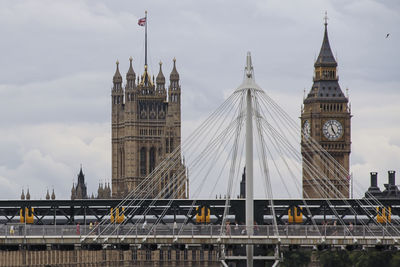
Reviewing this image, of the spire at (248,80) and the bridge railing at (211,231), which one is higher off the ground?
the spire at (248,80)

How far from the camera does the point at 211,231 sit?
5704 inches

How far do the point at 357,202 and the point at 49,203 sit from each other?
97.0 ft

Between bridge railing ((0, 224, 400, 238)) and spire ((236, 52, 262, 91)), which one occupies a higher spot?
spire ((236, 52, 262, 91))

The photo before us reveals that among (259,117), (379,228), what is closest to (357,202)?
(379,228)

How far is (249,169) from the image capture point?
14250cm

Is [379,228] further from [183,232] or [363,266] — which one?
[363,266]

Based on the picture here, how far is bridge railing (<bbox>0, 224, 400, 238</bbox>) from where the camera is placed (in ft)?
478

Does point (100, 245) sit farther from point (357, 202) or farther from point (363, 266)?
point (363, 266)

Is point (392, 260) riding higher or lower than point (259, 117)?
lower

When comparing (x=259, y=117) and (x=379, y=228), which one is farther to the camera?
(x=379, y=228)

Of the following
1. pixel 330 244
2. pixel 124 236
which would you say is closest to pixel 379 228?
pixel 330 244

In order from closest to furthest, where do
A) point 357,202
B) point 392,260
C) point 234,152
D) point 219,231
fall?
1. point 234,152
2. point 219,231
3. point 357,202
4. point 392,260

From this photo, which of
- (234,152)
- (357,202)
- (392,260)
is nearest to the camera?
(234,152)

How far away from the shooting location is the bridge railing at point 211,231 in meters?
146
